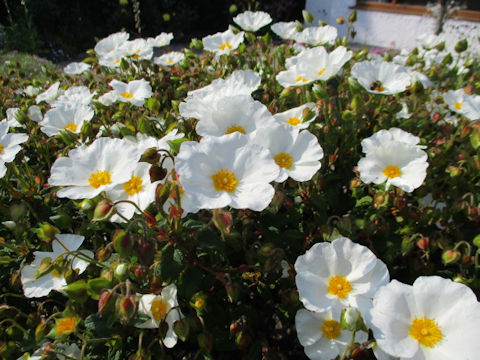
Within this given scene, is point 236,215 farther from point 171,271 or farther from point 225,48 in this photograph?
point 225,48

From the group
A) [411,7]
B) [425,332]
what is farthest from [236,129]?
[411,7]

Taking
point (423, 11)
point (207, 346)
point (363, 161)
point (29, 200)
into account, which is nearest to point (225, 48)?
point (363, 161)

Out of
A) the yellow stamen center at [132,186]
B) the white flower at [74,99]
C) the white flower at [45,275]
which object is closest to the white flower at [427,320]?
the yellow stamen center at [132,186]

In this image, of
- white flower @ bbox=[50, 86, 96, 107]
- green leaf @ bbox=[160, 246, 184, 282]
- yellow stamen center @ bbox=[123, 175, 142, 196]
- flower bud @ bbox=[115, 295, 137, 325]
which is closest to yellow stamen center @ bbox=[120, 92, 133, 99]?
white flower @ bbox=[50, 86, 96, 107]

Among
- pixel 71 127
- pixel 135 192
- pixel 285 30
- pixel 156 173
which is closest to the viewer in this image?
pixel 156 173

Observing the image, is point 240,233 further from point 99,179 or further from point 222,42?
point 222,42
